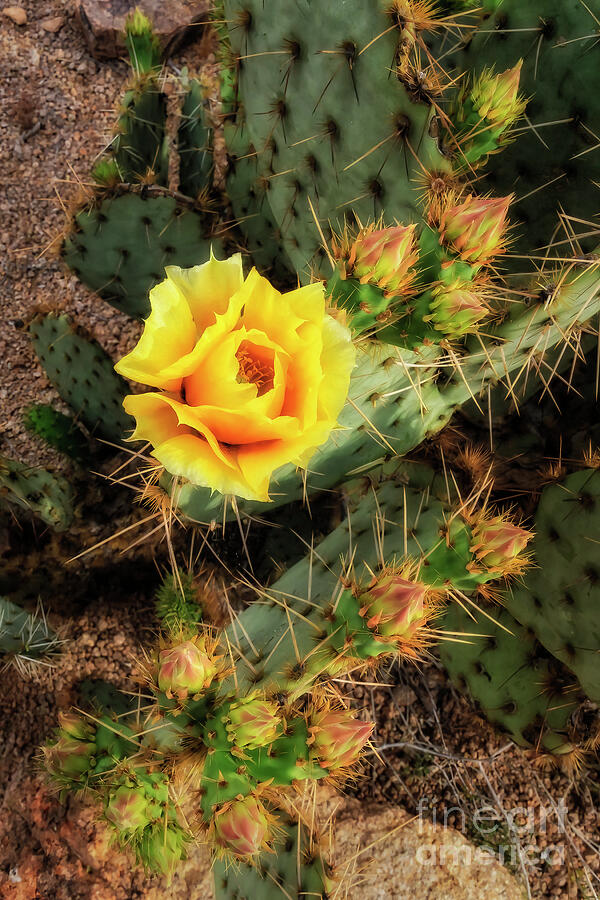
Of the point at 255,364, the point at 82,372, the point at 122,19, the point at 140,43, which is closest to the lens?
the point at 255,364

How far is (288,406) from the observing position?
2.27 feet

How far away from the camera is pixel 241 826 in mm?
796

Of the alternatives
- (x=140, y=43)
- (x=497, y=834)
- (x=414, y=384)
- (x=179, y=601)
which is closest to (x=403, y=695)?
(x=497, y=834)

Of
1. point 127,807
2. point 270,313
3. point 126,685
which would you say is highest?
point 270,313

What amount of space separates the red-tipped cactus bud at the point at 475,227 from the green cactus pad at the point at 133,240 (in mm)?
908

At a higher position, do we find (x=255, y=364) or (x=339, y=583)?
(x=255, y=364)

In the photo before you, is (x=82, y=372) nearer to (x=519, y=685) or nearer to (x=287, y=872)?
(x=287, y=872)

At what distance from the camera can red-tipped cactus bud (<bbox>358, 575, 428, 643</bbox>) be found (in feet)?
2.63

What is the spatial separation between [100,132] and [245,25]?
1.87m

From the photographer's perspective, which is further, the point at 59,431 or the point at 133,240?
the point at 59,431

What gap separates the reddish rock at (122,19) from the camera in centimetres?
276

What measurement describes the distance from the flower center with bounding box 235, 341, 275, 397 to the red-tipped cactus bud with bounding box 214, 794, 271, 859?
552 mm

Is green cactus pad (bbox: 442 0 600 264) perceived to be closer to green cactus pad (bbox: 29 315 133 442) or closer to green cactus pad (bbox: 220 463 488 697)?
green cactus pad (bbox: 220 463 488 697)

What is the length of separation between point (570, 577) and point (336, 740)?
0.66 m
